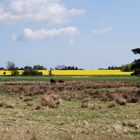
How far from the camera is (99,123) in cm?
2097

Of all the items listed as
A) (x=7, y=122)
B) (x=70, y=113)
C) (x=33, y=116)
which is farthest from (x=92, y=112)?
(x=7, y=122)

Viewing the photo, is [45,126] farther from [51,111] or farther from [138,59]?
[138,59]

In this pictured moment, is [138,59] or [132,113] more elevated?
[138,59]

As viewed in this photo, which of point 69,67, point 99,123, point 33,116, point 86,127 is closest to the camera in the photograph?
point 86,127

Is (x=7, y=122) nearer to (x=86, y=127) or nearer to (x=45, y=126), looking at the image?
(x=45, y=126)

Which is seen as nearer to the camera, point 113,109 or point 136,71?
point 113,109

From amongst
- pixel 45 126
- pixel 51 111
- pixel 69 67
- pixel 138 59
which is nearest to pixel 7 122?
pixel 45 126

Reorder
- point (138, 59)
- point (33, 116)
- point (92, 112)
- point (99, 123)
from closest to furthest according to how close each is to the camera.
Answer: point (99, 123) < point (33, 116) < point (92, 112) < point (138, 59)

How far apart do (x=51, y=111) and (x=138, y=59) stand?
2976cm

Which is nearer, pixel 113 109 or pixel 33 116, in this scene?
pixel 33 116

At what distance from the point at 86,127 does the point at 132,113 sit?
633 cm

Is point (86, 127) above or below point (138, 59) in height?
below

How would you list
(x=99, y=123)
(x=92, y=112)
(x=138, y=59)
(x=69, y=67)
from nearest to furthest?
(x=99, y=123)
(x=92, y=112)
(x=138, y=59)
(x=69, y=67)

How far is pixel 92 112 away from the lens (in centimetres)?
2584
